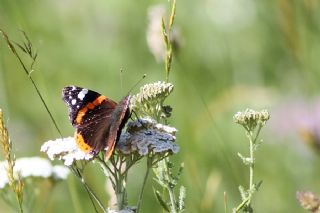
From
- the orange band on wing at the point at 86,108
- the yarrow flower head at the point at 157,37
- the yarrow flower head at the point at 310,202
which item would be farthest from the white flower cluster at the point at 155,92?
the yarrow flower head at the point at 157,37

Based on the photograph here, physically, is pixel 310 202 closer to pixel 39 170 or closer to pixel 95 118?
pixel 95 118

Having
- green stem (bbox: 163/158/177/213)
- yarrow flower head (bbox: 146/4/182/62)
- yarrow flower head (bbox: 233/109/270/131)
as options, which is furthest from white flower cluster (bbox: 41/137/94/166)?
yarrow flower head (bbox: 146/4/182/62)

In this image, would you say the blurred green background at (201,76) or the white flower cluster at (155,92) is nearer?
the white flower cluster at (155,92)

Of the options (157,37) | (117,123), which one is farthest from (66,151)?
(157,37)

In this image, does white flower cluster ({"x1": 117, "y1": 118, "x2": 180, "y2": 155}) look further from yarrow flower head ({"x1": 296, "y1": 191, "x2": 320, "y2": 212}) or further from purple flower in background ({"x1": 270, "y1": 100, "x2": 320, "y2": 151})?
purple flower in background ({"x1": 270, "y1": 100, "x2": 320, "y2": 151})

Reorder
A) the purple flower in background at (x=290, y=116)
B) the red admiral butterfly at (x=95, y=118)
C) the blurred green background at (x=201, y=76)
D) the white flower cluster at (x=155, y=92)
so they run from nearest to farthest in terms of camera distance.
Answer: the red admiral butterfly at (x=95, y=118) < the white flower cluster at (x=155, y=92) < the blurred green background at (x=201, y=76) < the purple flower in background at (x=290, y=116)

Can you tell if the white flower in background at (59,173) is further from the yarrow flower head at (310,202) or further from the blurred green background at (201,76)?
the yarrow flower head at (310,202)
